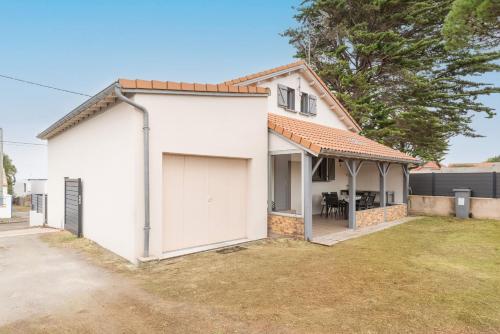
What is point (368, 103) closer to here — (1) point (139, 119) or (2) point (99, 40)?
(1) point (139, 119)

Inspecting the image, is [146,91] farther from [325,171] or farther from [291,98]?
[325,171]

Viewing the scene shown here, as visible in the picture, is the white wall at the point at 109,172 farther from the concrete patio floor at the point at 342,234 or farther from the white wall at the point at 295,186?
the white wall at the point at 295,186

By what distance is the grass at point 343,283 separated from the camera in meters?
3.99

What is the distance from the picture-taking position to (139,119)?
6586mm

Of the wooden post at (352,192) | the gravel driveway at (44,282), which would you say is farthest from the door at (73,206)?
the wooden post at (352,192)

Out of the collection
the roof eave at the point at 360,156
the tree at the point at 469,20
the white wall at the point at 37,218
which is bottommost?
the white wall at the point at 37,218

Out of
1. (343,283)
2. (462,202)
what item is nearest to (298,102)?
(462,202)

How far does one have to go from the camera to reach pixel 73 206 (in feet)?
33.5

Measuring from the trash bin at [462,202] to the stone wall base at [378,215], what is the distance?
6.62 ft

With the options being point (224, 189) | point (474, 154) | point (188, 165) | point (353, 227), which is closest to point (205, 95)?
point (188, 165)

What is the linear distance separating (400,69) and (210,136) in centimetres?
1586

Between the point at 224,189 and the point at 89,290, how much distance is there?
412cm

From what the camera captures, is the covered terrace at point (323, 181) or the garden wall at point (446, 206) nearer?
the covered terrace at point (323, 181)

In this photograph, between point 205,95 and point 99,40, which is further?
point 99,40
